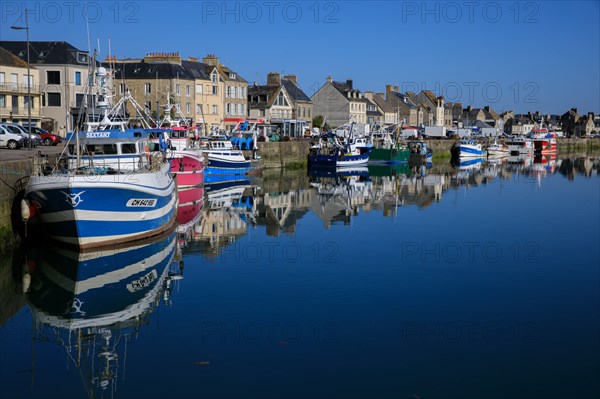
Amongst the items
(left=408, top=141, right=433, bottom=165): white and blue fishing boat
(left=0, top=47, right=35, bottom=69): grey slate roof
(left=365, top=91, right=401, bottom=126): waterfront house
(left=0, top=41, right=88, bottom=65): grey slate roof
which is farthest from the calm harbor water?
(left=365, top=91, right=401, bottom=126): waterfront house

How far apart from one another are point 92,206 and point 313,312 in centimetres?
771

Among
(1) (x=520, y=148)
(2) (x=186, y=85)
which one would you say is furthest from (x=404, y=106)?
(2) (x=186, y=85)

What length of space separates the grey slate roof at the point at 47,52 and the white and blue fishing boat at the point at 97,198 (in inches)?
1348

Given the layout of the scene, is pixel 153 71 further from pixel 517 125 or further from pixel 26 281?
pixel 517 125

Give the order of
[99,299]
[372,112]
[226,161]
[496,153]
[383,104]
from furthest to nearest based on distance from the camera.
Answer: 1. [383,104]
2. [372,112]
3. [496,153]
4. [226,161]
5. [99,299]

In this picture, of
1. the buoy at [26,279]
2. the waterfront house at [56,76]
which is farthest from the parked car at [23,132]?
the buoy at [26,279]

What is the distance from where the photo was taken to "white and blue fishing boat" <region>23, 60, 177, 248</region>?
19.4m

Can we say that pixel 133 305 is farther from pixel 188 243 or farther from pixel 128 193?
pixel 188 243

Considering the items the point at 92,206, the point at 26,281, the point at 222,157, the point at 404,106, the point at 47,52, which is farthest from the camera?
the point at 404,106

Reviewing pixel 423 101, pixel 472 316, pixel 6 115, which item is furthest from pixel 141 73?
pixel 423 101

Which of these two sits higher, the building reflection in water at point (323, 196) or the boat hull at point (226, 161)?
the boat hull at point (226, 161)

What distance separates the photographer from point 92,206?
19625 millimetres

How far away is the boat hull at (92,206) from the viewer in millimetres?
19344

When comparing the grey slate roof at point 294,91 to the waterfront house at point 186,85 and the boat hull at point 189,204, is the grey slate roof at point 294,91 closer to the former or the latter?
the waterfront house at point 186,85
